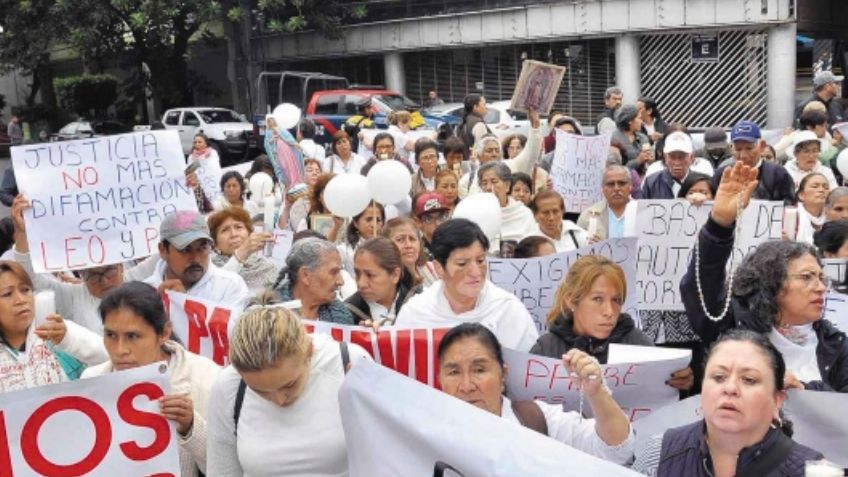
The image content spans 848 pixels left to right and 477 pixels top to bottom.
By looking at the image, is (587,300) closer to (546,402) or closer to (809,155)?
(546,402)

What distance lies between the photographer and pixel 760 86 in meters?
22.6

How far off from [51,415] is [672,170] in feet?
17.2

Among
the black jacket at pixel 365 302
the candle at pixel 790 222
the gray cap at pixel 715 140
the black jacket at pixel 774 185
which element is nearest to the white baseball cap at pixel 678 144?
the black jacket at pixel 774 185

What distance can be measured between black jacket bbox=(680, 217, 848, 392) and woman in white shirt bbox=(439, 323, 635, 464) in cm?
81

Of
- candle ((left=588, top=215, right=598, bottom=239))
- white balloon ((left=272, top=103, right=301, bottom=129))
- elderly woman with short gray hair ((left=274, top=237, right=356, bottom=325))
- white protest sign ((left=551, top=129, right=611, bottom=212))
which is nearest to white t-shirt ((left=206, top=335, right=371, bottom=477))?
elderly woman with short gray hair ((left=274, top=237, right=356, bottom=325))

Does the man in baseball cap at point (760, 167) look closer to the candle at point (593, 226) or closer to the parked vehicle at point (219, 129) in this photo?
the candle at point (593, 226)

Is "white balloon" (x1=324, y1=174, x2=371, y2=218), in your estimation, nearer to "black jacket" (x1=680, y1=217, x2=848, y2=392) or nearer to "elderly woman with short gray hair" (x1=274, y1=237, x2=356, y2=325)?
"elderly woman with short gray hair" (x1=274, y1=237, x2=356, y2=325)

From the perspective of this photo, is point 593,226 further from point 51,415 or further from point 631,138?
point 51,415

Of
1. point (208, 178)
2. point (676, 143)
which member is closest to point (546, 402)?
point (676, 143)

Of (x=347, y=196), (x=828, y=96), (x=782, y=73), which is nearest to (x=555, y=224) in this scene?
(x=347, y=196)

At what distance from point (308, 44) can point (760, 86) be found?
1331 centimetres

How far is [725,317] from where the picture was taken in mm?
4105

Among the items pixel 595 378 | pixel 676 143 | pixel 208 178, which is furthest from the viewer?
pixel 208 178

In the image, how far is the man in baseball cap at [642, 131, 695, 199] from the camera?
25.1 ft
